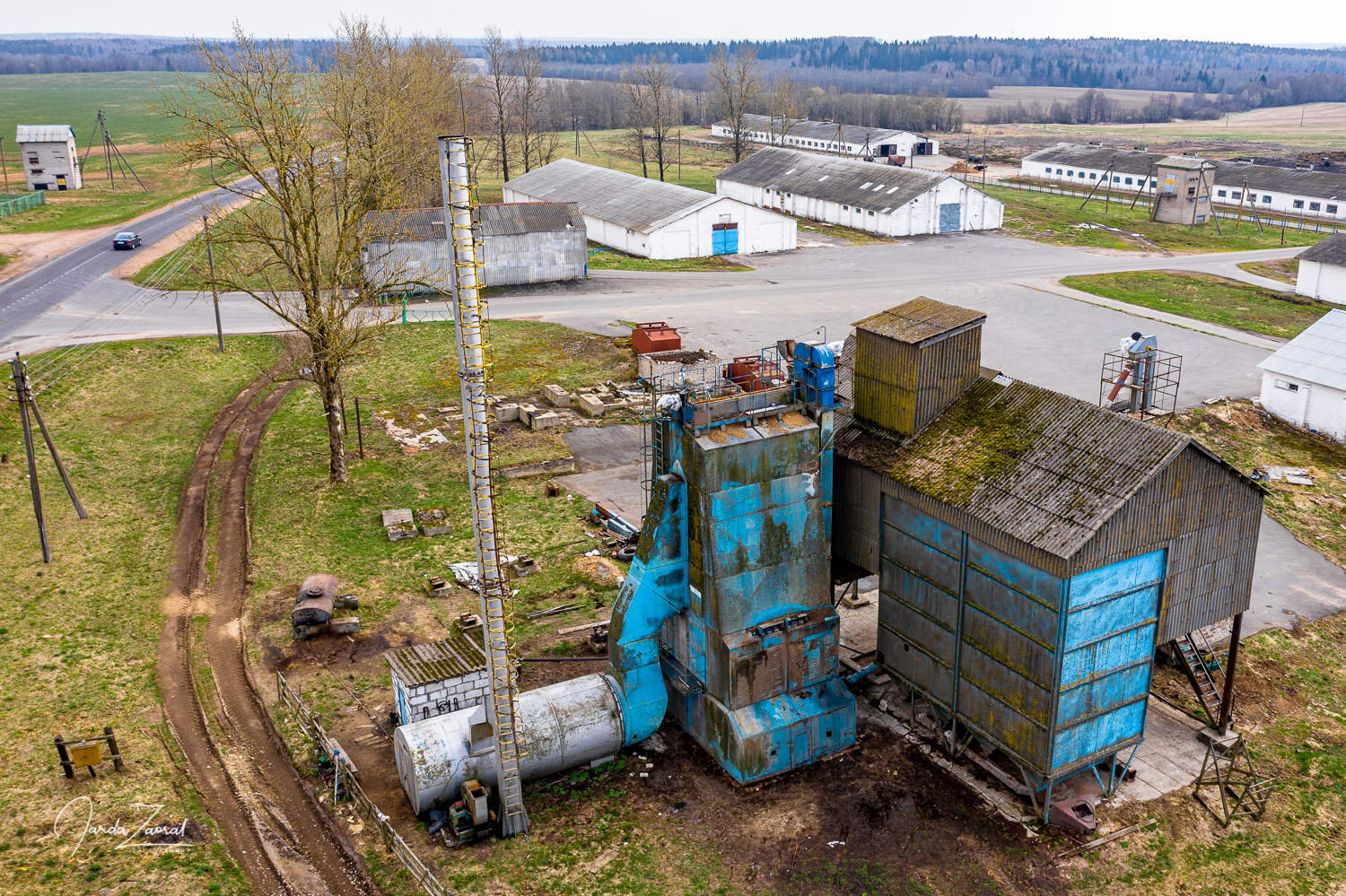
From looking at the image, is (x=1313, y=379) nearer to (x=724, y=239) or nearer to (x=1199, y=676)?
(x=1199, y=676)

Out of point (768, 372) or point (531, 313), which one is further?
point (531, 313)

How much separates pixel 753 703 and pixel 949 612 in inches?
183

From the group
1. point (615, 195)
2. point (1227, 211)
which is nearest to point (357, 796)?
point (615, 195)

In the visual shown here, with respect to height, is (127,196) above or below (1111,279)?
above

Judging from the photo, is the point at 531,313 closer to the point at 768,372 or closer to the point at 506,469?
the point at 506,469

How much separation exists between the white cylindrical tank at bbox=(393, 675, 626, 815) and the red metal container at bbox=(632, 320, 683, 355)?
27.0 m

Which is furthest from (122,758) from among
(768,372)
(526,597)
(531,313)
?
(531,313)

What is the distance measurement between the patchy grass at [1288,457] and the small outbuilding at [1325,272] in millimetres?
23751

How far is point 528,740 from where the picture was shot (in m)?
20.8

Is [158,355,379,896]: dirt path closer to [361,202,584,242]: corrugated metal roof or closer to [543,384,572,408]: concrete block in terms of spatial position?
[543,384,572,408]: concrete block

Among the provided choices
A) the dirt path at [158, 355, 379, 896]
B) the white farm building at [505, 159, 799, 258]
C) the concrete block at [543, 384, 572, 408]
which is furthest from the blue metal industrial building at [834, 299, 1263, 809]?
the white farm building at [505, 159, 799, 258]

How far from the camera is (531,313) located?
5753 cm

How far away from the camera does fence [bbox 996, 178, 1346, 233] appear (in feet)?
284

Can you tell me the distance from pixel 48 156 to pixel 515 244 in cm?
5022
